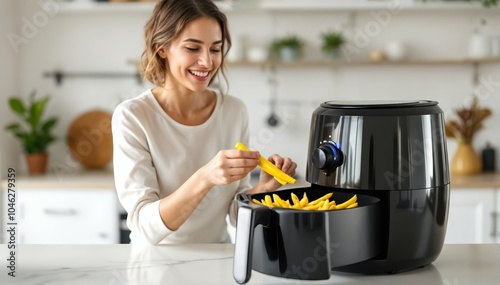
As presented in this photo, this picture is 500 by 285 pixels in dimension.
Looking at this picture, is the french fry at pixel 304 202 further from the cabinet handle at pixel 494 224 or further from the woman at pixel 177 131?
the cabinet handle at pixel 494 224

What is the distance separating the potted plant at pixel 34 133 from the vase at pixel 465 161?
2.16 metres

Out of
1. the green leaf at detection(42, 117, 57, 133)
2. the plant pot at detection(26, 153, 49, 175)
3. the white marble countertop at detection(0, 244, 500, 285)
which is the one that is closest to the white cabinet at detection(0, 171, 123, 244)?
the plant pot at detection(26, 153, 49, 175)

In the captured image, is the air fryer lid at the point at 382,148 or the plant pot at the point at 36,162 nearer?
the air fryer lid at the point at 382,148

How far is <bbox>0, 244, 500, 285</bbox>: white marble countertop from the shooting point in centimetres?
122

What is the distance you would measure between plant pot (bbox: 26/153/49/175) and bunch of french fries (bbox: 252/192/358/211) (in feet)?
8.64

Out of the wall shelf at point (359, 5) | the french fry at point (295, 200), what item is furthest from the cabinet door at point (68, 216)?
the french fry at point (295, 200)

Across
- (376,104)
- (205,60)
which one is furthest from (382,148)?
(205,60)

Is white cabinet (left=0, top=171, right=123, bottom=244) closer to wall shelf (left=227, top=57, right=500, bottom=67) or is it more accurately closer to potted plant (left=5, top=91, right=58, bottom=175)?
potted plant (left=5, top=91, right=58, bottom=175)

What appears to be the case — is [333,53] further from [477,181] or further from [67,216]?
[67,216]

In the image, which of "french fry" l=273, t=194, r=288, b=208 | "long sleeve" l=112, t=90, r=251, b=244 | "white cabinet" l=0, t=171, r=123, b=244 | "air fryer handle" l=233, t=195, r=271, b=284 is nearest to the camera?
"air fryer handle" l=233, t=195, r=271, b=284

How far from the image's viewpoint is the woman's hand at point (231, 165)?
1.30m

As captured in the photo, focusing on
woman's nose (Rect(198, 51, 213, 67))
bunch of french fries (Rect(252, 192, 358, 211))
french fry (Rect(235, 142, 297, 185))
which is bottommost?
bunch of french fries (Rect(252, 192, 358, 211))

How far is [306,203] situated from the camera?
3.99 feet

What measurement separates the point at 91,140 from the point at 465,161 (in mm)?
2033
